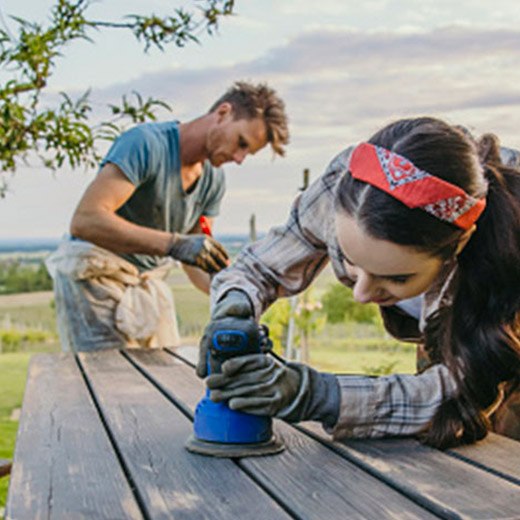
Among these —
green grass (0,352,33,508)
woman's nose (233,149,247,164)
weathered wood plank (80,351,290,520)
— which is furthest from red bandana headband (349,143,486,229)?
green grass (0,352,33,508)

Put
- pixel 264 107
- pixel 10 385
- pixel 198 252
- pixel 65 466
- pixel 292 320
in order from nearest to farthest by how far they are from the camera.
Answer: pixel 65 466, pixel 198 252, pixel 264 107, pixel 292 320, pixel 10 385

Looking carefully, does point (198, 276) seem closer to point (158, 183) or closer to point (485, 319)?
point (158, 183)

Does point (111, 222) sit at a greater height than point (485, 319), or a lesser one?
greater

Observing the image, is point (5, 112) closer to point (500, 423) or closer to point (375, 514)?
point (500, 423)

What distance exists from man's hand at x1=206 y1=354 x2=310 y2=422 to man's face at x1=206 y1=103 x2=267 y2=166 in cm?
204

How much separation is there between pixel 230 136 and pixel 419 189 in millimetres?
2064

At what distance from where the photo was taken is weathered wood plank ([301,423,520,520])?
1210 mm

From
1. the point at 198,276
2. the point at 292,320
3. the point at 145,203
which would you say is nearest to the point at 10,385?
the point at 292,320

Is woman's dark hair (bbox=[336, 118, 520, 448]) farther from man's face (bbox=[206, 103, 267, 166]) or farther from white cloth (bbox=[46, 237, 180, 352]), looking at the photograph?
white cloth (bbox=[46, 237, 180, 352])

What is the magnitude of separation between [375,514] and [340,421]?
0.43m

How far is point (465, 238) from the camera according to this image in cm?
159

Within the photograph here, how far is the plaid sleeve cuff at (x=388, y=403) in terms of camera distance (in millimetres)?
1598

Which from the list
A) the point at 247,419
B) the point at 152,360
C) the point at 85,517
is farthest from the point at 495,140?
the point at 152,360

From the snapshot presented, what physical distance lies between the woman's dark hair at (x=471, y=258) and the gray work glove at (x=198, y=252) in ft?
5.20
